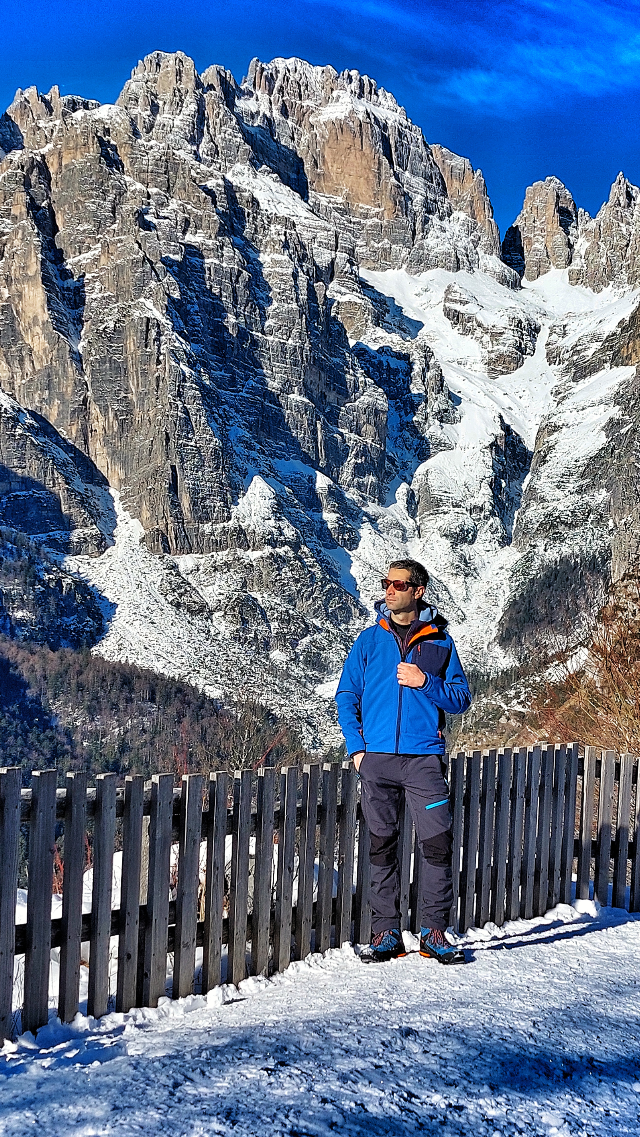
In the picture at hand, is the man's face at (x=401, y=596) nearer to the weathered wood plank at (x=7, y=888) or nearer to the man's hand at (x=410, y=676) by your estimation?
the man's hand at (x=410, y=676)

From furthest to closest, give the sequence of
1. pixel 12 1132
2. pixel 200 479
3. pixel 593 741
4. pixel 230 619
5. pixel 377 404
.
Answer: pixel 377 404, pixel 200 479, pixel 230 619, pixel 593 741, pixel 12 1132

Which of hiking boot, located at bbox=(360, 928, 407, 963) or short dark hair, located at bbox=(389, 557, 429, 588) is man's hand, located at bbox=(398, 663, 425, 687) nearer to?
short dark hair, located at bbox=(389, 557, 429, 588)

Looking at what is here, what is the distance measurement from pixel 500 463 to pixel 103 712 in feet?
368

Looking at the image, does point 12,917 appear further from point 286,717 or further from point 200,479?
point 200,479

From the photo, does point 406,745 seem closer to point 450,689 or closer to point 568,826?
point 450,689

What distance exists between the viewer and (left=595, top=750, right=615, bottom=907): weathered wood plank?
6.35 meters

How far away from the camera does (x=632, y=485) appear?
138125 mm

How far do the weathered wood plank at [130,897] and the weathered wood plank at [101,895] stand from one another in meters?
0.07

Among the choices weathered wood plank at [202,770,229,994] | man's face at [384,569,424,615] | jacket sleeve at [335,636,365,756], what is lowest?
weathered wood plank at [202,770,229,994]

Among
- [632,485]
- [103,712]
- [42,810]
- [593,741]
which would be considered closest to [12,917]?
[42,810]

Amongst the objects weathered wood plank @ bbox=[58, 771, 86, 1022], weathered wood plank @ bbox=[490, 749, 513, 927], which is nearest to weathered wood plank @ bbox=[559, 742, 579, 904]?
weathered wood plank @ bbox=[490, 749, 513, 927]

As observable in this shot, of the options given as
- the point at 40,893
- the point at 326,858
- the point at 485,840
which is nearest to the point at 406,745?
the point at 326,858

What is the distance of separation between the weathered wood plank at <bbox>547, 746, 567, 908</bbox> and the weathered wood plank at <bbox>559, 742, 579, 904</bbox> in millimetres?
43

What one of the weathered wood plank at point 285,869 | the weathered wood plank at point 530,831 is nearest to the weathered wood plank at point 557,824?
the weathered wood plank at point 530,831
